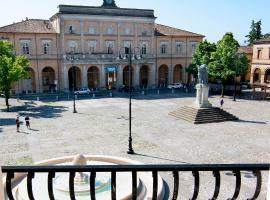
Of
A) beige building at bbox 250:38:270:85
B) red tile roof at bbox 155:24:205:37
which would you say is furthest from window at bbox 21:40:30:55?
beige building at bbox 250:38:270:85

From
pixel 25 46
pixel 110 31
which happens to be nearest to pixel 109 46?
pixel 110 31

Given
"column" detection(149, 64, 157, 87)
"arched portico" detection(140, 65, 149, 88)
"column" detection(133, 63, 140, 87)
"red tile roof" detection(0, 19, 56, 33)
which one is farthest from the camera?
"arched portico" detection(140, 65, 149, 88)

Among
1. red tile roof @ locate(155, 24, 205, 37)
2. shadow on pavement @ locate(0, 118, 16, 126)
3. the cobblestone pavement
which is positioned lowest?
the cobblestone pavement

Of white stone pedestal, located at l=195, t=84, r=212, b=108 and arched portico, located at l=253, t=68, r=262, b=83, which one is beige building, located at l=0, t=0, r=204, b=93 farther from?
white stone pedestal, located at l=195, t=84, r=212, b=108

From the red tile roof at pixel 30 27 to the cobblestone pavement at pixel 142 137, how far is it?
51.1ft

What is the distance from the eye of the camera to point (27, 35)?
46094 mm

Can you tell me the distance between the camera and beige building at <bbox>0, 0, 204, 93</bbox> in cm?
4731

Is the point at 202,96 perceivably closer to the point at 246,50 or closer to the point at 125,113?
the point at 125,113

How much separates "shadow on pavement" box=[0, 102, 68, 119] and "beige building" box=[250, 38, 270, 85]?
1384 inches

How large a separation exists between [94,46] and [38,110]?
19793mm

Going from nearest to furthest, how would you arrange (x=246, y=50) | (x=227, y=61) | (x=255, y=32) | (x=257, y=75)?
(x=227, y=61) < (x=257, y=75) < (x=246, y=50) < (x=255, y=32)

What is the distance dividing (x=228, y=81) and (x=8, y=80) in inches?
1209

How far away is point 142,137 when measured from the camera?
22609 millimetres

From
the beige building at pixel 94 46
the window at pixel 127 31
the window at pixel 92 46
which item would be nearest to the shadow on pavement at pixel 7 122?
the beige building at pixel 94 46
